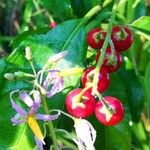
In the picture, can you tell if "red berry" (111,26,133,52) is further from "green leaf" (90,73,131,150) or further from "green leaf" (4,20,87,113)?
"green leaf" (90,73,131,150)

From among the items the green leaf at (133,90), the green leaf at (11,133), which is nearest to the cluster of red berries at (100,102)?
the green leaf at (11,133)

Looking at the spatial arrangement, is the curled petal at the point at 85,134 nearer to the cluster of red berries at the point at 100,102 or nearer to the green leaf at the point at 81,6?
the cluster of red berries at the point at 100,102

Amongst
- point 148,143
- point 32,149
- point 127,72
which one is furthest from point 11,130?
point 148,143

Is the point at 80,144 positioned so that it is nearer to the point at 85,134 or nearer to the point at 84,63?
the point at 85,134

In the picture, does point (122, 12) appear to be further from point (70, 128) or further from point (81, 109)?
point (81, 109)

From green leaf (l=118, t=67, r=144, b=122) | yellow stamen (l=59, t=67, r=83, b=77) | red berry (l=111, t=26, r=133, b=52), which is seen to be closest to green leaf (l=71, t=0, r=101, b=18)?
red berry (l=111, t=26, r=133, b=52)
